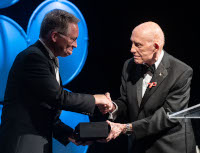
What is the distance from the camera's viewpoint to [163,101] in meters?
2.54

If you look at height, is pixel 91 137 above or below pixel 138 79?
below

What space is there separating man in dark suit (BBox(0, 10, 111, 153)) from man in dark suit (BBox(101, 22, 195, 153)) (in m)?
0.50

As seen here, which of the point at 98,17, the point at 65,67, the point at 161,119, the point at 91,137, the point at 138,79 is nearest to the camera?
the point at 91,137

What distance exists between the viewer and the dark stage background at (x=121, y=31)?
3400 mm

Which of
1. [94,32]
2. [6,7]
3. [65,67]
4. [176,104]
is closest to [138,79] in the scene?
[176,104]

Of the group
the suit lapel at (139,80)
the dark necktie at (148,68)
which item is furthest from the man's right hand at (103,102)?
the dark necktie at (148,68)

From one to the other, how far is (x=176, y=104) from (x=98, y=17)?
4.69 ft

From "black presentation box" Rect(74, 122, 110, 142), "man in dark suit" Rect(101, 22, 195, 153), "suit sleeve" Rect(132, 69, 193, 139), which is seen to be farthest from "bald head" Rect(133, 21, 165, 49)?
"black presentation box" Rect(74, 122, 110, 142)

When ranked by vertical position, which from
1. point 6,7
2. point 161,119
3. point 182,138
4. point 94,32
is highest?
point 6,7

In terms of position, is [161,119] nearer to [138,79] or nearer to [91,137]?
[138,79]

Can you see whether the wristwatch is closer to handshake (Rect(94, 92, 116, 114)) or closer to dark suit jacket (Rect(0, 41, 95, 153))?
handshake (Rect(94, 92, 116, 114))

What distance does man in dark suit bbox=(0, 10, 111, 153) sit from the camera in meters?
2.13

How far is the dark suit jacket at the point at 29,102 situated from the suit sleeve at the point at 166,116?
686 mm

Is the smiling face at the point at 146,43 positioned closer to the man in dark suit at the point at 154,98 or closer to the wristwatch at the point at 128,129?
the man in dark suit at the point at 154,98
